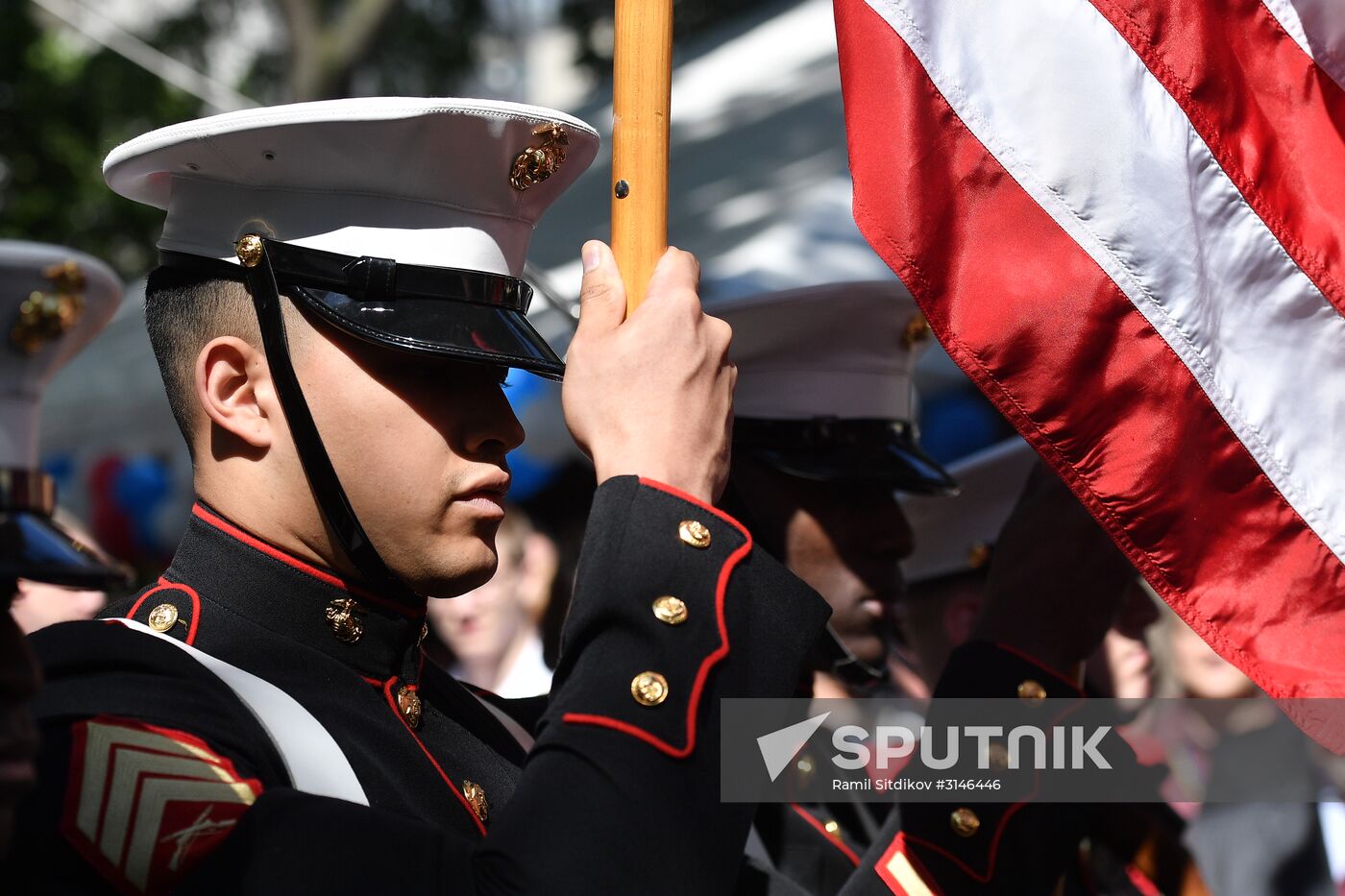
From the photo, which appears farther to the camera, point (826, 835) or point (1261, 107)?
point (826, 835)

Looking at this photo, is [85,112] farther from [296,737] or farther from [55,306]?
[296,737]

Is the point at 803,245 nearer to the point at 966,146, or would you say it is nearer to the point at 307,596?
the point at 966,146

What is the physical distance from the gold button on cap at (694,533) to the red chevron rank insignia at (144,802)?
55cm

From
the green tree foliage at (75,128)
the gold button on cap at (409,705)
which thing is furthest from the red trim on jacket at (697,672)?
the green tree foliage at (75,128)

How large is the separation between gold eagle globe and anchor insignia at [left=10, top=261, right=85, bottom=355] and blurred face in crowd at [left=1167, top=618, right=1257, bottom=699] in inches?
133

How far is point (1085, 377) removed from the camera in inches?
86.9

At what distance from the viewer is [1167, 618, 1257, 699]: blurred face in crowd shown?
469 centimetres

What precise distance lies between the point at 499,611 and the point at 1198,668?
2951 millimetres

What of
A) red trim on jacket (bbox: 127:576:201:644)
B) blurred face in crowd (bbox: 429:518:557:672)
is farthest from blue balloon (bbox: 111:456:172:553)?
red trim on jacket (bbox: 127:576:201:644)

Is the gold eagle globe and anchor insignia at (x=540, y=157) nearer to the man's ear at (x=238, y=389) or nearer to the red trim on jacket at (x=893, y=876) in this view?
the man's ear at (x=238, y=389)

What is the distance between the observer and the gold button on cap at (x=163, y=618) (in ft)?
6.30

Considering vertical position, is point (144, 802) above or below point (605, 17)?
below

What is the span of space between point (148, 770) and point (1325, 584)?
170 cm

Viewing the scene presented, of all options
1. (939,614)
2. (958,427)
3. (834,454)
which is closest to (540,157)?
(834,454)
